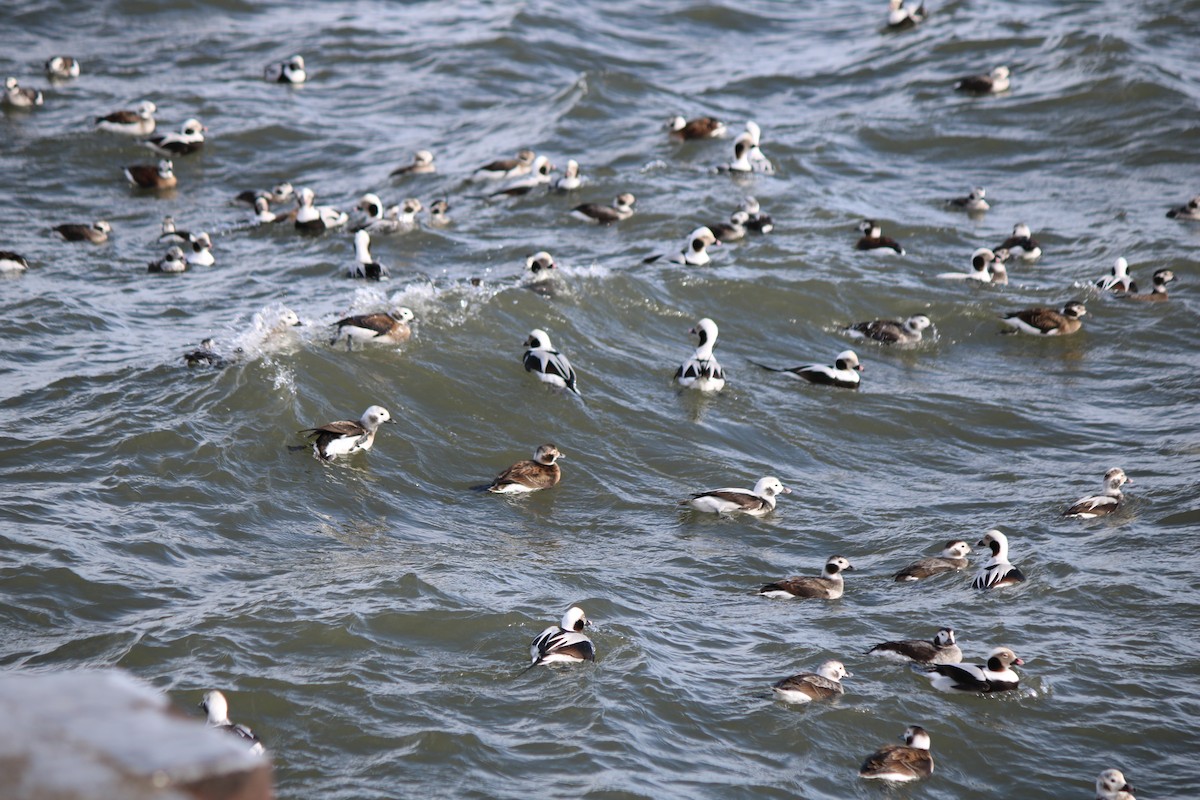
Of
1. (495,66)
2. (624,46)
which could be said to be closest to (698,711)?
(495,66)

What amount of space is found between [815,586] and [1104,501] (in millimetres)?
3264

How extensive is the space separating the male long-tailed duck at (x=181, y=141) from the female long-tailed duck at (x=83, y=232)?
4479 mm

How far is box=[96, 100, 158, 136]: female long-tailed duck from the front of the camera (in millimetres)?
23484

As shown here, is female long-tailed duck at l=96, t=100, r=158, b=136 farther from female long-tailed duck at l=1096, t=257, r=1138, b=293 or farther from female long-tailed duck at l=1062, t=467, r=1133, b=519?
female long-tailed duck at l=1062, t=467, r=1133, b=519

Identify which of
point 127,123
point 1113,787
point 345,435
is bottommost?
point 127,123

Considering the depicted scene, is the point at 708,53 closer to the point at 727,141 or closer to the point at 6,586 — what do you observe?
the point at 727,141

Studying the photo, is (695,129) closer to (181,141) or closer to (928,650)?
(181,141)

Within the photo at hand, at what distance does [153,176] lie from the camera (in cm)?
2186

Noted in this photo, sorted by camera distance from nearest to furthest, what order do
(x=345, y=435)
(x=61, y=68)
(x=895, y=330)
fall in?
(x=345, y=435), (x=895, y=330), (x=61, y=68)

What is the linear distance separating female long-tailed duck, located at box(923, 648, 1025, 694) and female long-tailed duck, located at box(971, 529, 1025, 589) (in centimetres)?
147

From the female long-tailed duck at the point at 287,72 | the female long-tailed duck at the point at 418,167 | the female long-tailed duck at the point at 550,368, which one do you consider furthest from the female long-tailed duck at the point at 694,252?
the female long-tailed duck at the point at 287,72

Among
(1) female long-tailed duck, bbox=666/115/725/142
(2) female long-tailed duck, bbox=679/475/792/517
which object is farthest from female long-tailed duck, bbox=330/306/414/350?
(1) female long-tailed duck, bbox=666/115/725/142

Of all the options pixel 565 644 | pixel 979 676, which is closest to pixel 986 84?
pixel 979 676

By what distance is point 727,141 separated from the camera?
23.8m
